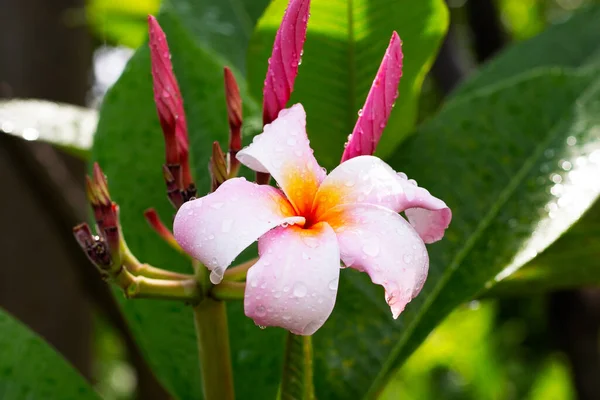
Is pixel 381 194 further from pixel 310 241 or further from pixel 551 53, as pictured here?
pixel 551 53

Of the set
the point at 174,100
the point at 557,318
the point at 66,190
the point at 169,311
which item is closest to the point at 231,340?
the point at 169,311

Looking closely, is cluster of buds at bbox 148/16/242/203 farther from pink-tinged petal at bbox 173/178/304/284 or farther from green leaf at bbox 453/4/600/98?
green leaf at bbox 453/4/600/98

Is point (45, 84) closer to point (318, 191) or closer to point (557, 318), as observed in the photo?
point (557, 318)

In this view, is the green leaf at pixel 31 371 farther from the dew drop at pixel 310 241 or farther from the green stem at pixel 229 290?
the dew drop at pixel 310 241

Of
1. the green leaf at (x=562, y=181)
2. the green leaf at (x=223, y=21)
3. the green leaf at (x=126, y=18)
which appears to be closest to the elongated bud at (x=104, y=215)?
the green leaf at (x=562, y=181)

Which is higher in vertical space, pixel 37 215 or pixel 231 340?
pixel 231 340

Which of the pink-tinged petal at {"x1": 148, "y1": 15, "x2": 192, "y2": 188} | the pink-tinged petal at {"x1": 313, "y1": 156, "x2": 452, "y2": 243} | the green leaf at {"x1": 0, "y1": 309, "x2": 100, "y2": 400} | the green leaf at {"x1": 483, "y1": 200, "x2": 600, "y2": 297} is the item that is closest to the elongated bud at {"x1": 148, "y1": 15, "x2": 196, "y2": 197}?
the pink-tinged petal at {"x1": 148, "y1": 15, "x2": 192, "y2": 188}
